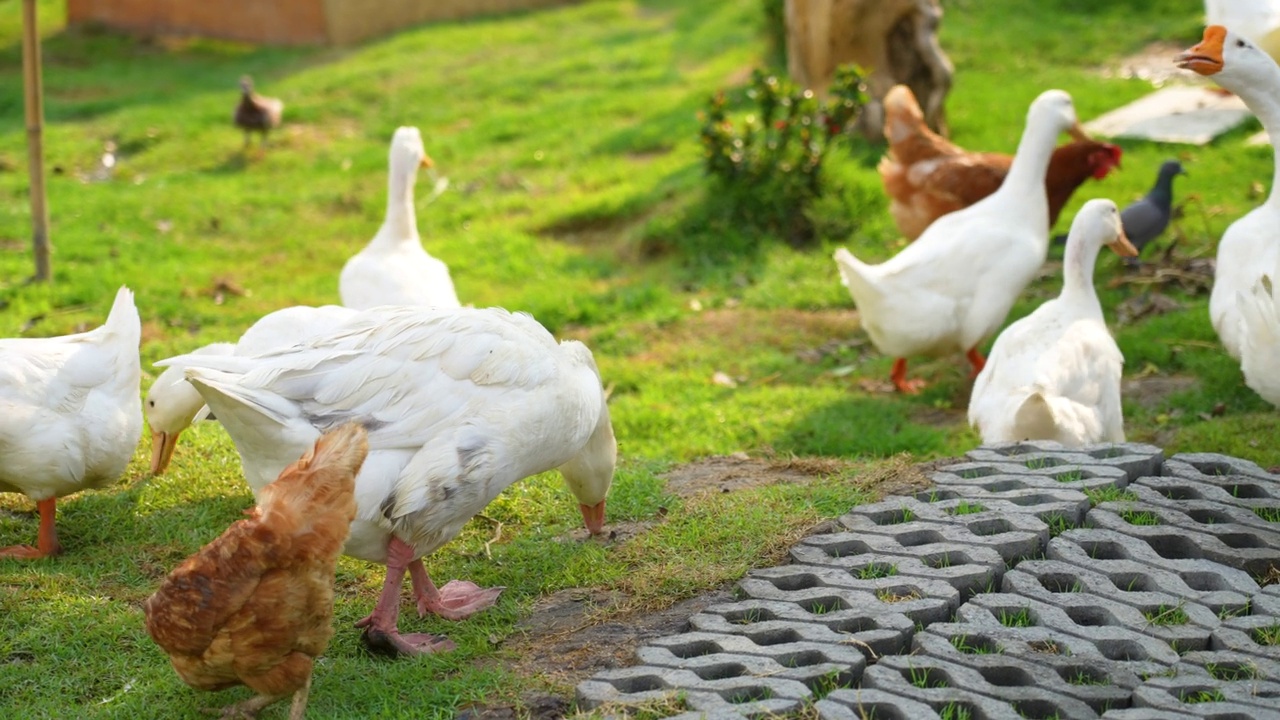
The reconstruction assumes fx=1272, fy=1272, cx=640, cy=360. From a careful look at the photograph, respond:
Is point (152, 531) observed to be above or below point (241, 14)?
below

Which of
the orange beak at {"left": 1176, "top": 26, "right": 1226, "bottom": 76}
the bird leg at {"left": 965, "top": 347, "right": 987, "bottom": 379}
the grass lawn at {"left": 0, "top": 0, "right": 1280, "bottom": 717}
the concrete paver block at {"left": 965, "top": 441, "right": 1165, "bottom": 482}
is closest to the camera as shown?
the grass lawn at {"left": 0, "top": 0, "right": 1280, "bottom": 717}

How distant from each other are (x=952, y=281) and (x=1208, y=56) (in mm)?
1692

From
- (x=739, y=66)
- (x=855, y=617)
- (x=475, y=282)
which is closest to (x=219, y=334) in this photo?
(x=475, y=282)

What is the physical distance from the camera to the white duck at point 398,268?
22.4ft

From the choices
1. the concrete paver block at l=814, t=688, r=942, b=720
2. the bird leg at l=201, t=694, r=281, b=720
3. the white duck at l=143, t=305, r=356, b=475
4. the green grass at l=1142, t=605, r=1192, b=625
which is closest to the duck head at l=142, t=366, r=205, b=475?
the white duck at l=143, t=305, r=356, b=475

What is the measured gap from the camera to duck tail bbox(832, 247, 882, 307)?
671 cm

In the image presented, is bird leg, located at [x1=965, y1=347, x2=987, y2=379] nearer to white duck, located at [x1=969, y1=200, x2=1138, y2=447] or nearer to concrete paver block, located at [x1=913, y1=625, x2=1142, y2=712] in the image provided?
white duck, located at [x1=969, y1=200, x2=1138, y2=447]

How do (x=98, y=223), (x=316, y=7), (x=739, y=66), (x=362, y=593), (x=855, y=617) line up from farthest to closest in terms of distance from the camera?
(x=316, y=7) → (x=739, y=66) → (x=98, y=223) → (x=362, y=593) → (x=855, y=617)

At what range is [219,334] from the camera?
26.7 feet

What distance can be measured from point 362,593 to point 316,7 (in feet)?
42.8

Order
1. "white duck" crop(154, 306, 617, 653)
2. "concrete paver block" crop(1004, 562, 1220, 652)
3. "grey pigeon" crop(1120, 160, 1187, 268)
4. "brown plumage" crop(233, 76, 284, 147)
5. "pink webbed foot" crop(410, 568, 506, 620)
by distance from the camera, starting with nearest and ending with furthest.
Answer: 1. "concrete paver block" crop(1004, 562, 1220, 652)
2. "white duck" crop(154, 306, 617, 653)
3. "pink webbed foot" crop(410, 568, 506, 620)
4. "grey pigeon" crop(1120, 160, 1187, 268)
5. "brown plumage" crop(233, 76, 284, 147)

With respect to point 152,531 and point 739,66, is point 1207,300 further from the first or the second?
point 739,66

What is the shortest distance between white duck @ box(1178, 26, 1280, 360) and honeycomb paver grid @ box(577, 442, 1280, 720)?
5.36ft

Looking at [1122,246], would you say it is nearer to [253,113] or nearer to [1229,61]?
[1229,61]
